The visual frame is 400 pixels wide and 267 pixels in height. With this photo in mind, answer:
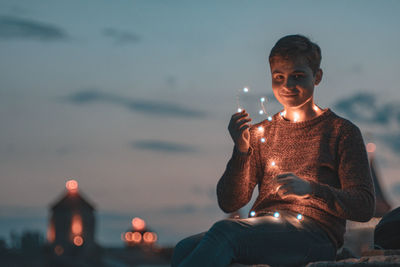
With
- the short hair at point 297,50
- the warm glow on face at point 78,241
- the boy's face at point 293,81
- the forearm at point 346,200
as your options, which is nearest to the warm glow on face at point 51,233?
the warm glow on face at point 78,241

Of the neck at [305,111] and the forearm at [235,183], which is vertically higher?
the neck at [305,111]

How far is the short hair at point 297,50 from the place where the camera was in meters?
4.66

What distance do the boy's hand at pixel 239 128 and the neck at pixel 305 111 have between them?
324 mm

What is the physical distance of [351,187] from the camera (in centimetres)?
448

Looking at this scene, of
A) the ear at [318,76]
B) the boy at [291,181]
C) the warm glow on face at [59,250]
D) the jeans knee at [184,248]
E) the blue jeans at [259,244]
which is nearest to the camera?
the blue jeans at [259,244]

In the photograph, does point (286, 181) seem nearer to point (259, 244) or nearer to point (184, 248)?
point (259, 244)

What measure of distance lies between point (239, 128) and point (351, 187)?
784 mm

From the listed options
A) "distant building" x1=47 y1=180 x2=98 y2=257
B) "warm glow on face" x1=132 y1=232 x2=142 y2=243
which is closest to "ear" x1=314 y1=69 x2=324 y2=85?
"warm glow on face" x1=132 y1=232 x2=142 y2=243

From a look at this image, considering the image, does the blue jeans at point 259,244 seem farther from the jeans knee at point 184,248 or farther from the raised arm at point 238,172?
the raised arm at point 238,172

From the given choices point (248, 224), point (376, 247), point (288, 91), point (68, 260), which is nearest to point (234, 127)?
point (288, 91)

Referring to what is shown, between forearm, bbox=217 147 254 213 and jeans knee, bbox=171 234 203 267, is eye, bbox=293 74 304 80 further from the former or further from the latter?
jeans knee, bbox=171 234 203 267

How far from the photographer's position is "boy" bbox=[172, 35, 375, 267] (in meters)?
4.22

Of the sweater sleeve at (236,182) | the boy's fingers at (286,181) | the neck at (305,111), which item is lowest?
the boy's fingers at (286,181)

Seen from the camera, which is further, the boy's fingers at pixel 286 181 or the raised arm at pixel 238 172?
the raised arm at pixel 238 172
